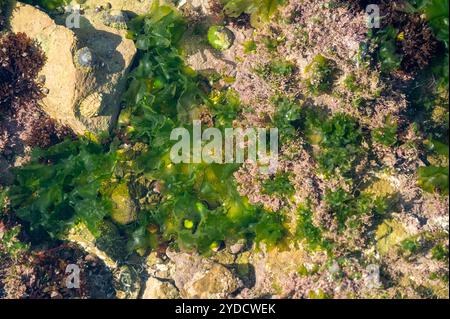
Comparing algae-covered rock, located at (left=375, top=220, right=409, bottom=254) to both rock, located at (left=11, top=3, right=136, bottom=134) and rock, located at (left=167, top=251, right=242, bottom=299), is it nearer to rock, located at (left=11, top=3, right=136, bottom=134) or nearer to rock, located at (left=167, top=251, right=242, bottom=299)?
rock, located at (left=167, top=251, right=242, bottom=299)

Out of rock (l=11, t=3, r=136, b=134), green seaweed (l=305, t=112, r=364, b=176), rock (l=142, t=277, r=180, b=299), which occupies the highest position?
rock (l=11, t=3, r=136, b=134)

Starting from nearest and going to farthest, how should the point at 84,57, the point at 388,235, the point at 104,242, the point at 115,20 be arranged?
the point at 388,235 < the point at 84,57 < the point at 104,242 < the point at 115,20

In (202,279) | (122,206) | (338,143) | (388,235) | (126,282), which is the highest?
(338,143)

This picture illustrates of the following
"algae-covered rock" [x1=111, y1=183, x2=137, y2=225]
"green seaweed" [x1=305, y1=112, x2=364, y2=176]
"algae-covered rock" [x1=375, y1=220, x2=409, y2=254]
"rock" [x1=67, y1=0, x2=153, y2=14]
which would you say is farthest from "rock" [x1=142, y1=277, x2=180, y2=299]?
"rock" [x1=67, y1=0, x2=153, y2=14]

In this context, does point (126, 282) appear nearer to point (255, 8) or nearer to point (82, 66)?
point (82, 66)

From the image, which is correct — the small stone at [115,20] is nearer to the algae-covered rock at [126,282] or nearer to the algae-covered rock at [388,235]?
the algae-covered rock at [126,282]

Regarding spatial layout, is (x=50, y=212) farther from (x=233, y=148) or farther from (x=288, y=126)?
(x=288, y=126)

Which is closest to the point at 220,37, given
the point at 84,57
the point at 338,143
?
the point at 84,57
